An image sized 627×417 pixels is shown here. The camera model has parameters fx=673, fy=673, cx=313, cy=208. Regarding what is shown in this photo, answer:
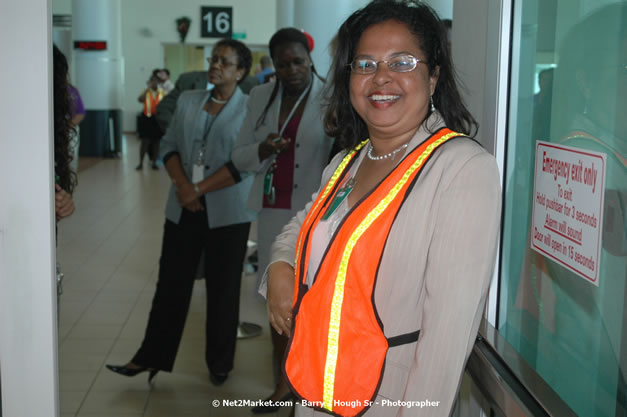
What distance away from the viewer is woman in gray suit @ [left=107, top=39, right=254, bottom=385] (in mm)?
3631

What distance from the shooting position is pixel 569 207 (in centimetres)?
144

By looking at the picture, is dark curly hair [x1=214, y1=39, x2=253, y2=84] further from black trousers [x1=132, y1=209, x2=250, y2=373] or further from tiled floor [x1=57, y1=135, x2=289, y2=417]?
tiled floor [x1=57, y1=135, x2=289, y2=417]

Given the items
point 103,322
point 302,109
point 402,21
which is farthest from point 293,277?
point 103,322

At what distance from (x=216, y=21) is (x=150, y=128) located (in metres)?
9.35

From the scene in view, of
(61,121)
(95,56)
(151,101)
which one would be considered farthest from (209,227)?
(95,56)

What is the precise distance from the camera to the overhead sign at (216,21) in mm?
21344

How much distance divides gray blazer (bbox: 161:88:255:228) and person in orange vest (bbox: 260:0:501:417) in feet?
6.42

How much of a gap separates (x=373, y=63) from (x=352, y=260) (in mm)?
502

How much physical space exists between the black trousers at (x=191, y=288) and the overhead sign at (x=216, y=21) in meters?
18.6

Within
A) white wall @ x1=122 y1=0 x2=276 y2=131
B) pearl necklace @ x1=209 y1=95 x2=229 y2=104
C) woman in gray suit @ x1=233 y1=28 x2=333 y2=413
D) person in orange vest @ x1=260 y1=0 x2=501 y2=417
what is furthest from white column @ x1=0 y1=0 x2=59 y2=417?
white wall @ x1=122 y1=0 x2=276 y2=131

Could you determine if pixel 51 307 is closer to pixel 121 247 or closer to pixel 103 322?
pixel 103 322

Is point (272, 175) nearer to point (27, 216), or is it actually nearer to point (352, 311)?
point (27, 216)

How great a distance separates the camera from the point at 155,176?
12.5m

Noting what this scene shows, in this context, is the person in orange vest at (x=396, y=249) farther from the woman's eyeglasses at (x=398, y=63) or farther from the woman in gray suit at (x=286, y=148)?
the woman in gray suit at (x=286, y=148)
